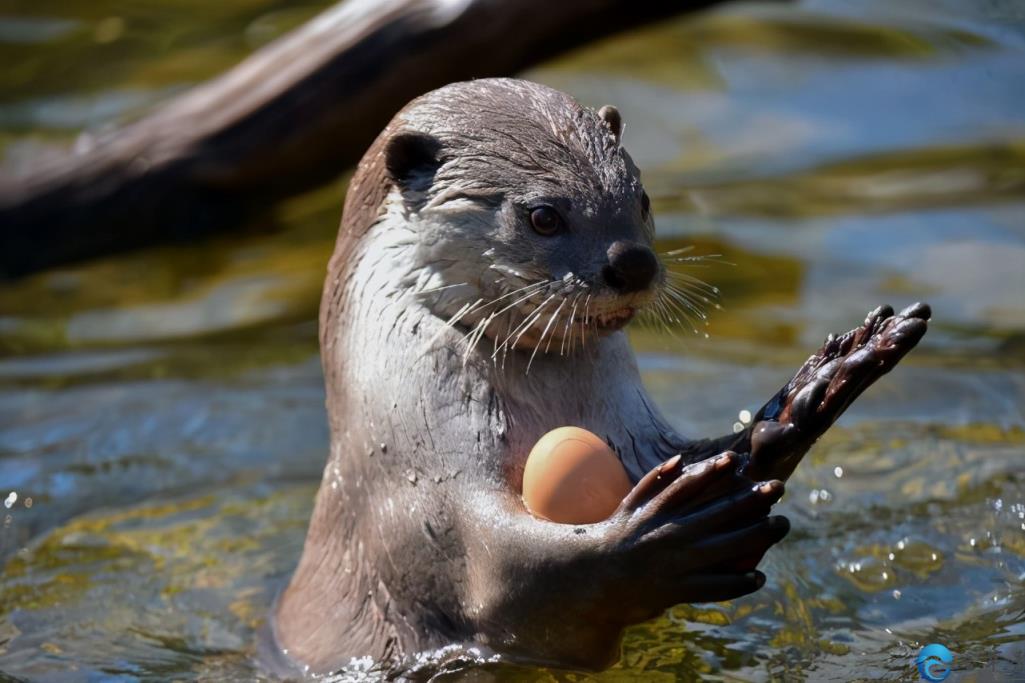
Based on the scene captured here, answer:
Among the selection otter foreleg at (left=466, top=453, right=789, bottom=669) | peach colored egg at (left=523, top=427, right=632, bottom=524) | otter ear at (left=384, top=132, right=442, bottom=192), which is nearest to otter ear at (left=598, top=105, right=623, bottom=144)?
otter ear at (left=384, top=132, right=442, bottom=192)

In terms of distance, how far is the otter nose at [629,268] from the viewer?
3.06 m

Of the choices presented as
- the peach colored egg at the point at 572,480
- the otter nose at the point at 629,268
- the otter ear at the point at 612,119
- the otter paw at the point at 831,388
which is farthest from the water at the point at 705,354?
the otter ear at the point at 612,119

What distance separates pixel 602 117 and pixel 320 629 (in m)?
1.32

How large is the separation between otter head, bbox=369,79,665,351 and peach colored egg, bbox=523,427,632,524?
22 centimetres

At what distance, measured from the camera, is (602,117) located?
11.2 ft

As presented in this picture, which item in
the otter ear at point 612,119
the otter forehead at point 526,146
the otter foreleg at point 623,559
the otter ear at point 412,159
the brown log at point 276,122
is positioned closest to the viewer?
the otter foreleg at point 623,559

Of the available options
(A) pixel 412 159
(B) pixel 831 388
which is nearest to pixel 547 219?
(A) pixel 412 159

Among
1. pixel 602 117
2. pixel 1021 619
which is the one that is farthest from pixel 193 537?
pixel 1021 619

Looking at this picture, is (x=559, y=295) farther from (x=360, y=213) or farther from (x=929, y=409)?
(x=929, y=409)

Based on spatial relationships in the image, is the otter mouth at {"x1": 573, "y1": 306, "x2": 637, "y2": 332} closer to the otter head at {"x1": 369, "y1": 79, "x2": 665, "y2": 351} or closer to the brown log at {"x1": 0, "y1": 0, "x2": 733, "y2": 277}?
the otter head at {"x1": 369, "y1": 79, "x2": 665, "y2": 351}

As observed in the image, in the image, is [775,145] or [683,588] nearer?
[683,588]

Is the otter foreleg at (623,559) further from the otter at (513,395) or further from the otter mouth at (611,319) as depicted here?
the otter mouth at (611,319)

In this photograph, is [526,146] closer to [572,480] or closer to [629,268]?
[629,268]

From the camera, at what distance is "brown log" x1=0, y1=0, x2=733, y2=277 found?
6.43 m
